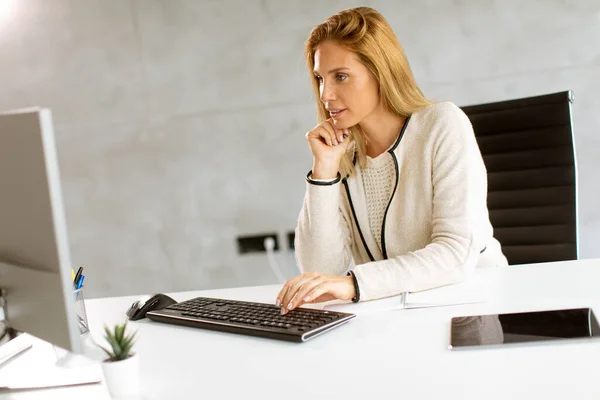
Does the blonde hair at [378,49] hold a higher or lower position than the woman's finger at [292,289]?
higher

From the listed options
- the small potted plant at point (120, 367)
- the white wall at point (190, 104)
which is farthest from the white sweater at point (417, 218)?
the white wall at point (190, 104)

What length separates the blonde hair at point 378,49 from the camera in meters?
1.68

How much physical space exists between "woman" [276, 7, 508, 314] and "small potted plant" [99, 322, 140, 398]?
2.64 feet

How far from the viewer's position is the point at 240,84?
118 inches

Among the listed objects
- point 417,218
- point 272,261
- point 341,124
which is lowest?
point 272,261

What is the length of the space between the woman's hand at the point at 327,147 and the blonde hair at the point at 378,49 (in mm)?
60

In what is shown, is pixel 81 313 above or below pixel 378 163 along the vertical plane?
below

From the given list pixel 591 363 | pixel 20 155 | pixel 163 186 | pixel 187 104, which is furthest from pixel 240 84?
pixel 591 363

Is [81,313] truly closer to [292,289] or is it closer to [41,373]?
[41,373]

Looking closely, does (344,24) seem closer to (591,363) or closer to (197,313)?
(197,313)

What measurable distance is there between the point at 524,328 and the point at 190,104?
91.2 inches

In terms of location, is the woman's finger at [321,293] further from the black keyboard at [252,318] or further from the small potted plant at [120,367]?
the small potted plant at [120,367]

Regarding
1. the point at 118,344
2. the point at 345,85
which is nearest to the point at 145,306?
the point at 118,344

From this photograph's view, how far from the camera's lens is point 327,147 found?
1772 mm
